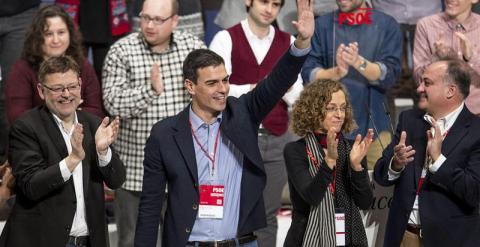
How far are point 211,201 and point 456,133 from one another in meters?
1.40

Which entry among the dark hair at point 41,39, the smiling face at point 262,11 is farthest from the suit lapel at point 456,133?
the dark hair at point 41,39

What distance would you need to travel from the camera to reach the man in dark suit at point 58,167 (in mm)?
5008

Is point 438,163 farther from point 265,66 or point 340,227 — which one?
point 265,66

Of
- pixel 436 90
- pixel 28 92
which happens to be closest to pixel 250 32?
pixel 28 92

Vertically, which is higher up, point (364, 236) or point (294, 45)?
point (294, 45)

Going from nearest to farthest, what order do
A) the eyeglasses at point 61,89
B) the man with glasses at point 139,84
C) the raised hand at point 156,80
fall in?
1. the eyeglasses at point 61,89
2. the raised hand at point 156,80
3. the man with glasses at point 139,84

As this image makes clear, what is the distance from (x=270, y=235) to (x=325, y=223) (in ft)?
4.09

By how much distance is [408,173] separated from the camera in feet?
17.6

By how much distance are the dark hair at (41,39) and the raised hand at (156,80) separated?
470 millimetres

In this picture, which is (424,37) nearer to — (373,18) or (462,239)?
(373,18)

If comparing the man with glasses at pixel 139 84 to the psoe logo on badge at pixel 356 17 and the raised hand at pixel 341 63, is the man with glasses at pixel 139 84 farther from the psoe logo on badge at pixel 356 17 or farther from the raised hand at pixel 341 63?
the psoe logo on badge at pixel 356 17

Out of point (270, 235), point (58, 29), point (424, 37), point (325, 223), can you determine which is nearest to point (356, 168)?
point (325, 223)

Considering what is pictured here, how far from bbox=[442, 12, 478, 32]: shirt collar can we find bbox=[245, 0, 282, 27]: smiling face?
1166 mm

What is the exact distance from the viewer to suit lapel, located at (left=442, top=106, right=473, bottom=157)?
17.3ft
